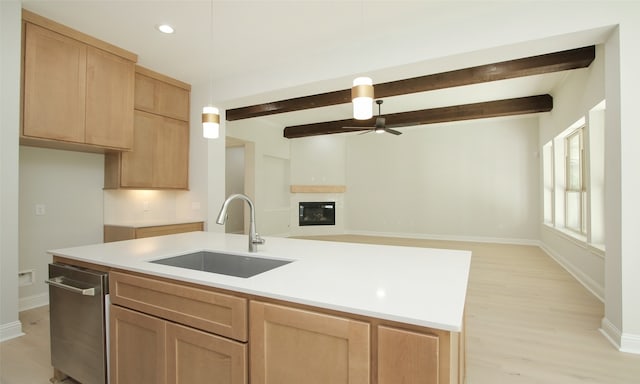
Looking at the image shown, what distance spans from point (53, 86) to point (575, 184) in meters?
6.73

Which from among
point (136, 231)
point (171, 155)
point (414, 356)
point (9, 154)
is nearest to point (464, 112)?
point (171, 155)

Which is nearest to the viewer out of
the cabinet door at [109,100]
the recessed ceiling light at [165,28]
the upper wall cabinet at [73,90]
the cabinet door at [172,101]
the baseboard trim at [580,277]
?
the upper wall cabinet at [73,90]

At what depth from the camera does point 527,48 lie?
2664 millimetres

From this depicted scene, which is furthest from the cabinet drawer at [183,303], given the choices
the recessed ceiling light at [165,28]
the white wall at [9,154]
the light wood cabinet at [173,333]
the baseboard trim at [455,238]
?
the baseboard trim at [455,238]

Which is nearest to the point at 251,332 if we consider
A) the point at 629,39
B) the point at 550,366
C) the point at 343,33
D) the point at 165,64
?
the point at 550,366

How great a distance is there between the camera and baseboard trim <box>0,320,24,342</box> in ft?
8.32

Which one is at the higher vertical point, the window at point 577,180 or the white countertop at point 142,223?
the window at point 577,180

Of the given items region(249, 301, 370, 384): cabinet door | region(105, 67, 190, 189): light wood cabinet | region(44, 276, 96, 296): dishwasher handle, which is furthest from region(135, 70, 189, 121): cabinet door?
region(249, 301, 370, 384): cabinet door

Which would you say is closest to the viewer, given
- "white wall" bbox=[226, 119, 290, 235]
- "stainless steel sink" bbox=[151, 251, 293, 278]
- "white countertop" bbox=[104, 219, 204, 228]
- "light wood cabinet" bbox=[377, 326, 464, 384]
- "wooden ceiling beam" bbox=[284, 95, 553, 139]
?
"light wood cabinet" bbox=[377, 326, 464, 384]

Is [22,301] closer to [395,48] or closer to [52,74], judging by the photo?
[52,74]

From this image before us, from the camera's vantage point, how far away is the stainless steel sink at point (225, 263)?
1.77m

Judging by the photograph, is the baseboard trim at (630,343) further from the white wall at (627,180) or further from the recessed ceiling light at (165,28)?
the recessed ceiling light at (165,28)

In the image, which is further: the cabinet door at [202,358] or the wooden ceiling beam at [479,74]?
the wooden ceiling beam at [479,74]

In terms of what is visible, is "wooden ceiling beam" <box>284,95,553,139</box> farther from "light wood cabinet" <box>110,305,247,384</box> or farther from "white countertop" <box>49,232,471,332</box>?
"light wood cabinet" <box>110,305,247,384</box>
